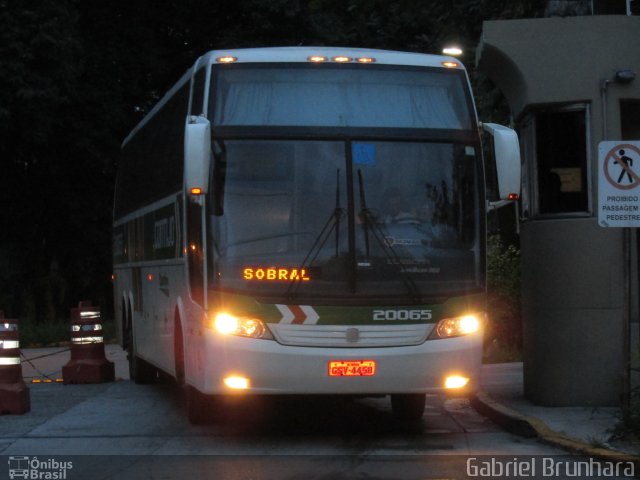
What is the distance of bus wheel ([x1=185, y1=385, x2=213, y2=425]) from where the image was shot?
1273cm

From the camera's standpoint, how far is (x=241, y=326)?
36.6 ft

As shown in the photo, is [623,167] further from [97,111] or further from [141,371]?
[97,111]

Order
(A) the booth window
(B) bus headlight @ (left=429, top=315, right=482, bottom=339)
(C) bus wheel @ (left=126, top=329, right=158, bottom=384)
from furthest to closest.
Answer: (C) bus wheel @ (left=126, top=329, right=158, bottom=384) < (A) the booth window < (B) bus headlight @ (left=429, top=315, right=482, bottom=339)

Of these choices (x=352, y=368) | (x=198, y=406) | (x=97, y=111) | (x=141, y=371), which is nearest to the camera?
(x=352, y=368)

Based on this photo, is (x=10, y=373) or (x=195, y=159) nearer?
(x=195, y=159)

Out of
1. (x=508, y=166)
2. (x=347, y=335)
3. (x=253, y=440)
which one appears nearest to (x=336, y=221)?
(x=347, y=335)

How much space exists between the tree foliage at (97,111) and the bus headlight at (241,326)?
1784cm

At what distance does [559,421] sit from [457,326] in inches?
64.4

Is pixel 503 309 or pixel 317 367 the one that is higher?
pixel 317 367

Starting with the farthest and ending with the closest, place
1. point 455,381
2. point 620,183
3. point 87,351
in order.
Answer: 1. point 87,351
2. point 620,183
3. point 455,381

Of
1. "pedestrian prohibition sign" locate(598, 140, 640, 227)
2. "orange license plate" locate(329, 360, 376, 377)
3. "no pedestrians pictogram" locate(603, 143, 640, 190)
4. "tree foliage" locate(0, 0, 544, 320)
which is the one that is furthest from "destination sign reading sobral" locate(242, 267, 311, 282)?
"tree foliage" locate(0, 0, 544, 320)

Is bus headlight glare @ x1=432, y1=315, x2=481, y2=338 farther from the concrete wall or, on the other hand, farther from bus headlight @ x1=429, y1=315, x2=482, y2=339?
the concrete wall

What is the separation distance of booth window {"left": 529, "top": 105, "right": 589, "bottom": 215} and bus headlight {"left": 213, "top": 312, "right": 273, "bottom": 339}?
12.7 ft

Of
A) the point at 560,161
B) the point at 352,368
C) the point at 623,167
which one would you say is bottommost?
the point at 352,368
